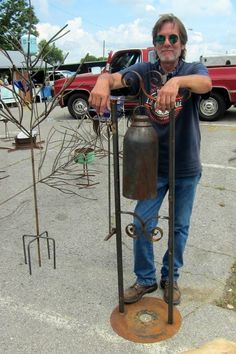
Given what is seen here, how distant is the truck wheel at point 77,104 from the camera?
1159 centimetres

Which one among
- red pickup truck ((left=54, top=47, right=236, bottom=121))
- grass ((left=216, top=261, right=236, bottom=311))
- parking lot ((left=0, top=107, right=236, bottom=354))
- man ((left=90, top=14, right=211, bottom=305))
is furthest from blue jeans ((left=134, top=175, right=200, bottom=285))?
red pickup truck ((left=54, top=47, right=236, bottom=121))

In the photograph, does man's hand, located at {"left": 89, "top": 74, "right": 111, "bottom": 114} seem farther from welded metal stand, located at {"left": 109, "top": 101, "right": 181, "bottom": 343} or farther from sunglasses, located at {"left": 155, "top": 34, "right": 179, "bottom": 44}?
sunglasses, located at {"left": 155, "top": 34, "right": 179, "bottom": 44}

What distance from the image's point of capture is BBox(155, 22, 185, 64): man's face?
2.25m

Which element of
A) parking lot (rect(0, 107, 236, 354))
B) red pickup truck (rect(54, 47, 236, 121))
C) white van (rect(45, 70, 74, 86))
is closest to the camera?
parking lot (rect(0, 107, 236, 354))

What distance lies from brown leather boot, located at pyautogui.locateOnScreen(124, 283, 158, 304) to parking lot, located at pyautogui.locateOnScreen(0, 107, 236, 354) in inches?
3.8

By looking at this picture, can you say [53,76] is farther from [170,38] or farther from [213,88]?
[213,88]

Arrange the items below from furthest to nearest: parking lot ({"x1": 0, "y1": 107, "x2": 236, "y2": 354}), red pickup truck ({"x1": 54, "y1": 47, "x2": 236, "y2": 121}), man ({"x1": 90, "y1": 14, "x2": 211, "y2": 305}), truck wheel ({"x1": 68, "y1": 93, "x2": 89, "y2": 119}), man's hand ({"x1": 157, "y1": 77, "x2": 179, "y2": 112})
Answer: truck wheel ({"x1": 68, "y1": 93, "x2": 89, "y2": 119})
red pickup truck ({"x1": 54, "y1": 47, "x2": 236, "y2": 121})
parking lot ({"x1": 0, "y1": 107, "x2": 236, "y2": 354})
man ({"x1": 90, "y1": 14, "x2": 211, "y2": 305})
man's hand ({"x1": 157, "y1": 77, "x2": 179, "y2": 112})

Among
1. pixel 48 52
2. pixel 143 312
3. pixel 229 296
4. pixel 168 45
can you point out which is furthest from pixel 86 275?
pixel 168 45

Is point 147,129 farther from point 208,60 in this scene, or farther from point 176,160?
point 208,60

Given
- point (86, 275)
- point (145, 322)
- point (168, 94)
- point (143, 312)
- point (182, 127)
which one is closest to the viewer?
point (168, 94)

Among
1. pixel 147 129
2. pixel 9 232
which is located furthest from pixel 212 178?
pixel 147 129

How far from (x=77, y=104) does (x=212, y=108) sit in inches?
153

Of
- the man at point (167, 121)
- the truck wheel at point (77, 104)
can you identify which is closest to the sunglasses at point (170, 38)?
the man at point (167, 121)

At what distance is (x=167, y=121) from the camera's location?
2.46m
